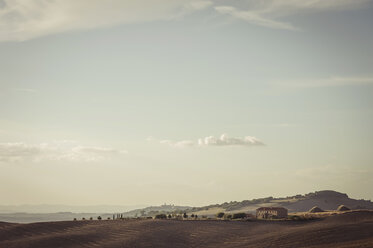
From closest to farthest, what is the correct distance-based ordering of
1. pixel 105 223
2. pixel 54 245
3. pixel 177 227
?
pixel 54 245 < pixel 177 227 < pixel 105 223

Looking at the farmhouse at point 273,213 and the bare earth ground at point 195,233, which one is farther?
the farmhouse at point 273,213

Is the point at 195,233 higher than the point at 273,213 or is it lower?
lower

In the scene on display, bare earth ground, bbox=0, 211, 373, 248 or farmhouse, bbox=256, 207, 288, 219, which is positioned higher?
farmhouse, bbox=256, 207, 288, 219

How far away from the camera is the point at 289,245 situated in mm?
66375

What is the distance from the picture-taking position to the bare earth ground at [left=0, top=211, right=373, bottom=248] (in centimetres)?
6988

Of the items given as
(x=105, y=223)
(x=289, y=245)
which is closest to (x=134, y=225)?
(x=105, y=223)

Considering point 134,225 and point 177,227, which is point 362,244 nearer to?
point 177,227

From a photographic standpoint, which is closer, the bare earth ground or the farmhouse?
the bare earth ground

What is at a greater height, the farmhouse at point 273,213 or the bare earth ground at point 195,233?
the farmhouse at point 273,213

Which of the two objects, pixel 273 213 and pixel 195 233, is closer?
pixel 195 233

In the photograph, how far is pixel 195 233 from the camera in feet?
262

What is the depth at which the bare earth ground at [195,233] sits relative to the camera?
229 ft

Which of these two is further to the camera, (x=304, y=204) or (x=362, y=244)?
(x=304, y=204)

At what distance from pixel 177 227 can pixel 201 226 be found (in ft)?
14.2
